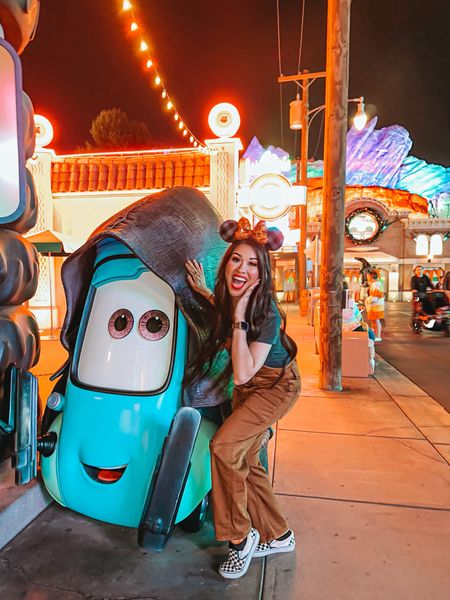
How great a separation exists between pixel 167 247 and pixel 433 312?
1142cm

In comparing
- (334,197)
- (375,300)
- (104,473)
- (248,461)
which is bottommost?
(104,473)

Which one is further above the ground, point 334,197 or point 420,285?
point 334,197

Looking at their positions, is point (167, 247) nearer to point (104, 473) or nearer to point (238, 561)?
point (104, 473)

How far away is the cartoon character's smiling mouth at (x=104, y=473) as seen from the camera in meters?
2.68

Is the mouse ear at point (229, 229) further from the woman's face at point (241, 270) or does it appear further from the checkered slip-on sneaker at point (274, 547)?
the checkered slip-on sneaker at point (274, 547)

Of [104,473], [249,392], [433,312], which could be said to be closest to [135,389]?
[104,473]

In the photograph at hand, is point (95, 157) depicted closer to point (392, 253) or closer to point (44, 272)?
point (44, 272)

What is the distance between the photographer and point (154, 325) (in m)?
2.89

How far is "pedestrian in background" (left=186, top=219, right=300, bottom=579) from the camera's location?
2.33 m

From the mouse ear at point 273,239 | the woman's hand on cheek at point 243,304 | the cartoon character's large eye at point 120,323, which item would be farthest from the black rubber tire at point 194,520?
the mouse ear at point 273,239

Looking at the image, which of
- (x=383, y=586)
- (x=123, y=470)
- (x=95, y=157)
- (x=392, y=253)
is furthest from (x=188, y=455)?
(x=392, y=253)

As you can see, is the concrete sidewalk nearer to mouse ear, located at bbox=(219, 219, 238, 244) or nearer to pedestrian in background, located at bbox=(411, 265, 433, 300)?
mouse ear, located at bbox=(219, 219, 238, 244)

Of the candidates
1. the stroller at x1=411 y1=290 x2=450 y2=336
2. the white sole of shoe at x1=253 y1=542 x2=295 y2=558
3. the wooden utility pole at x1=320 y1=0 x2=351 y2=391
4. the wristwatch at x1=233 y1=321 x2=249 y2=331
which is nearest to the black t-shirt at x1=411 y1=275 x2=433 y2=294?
the stroller at x1=411 y1=290 x2=450 y2=336

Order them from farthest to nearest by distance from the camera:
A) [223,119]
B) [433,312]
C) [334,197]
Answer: [433,312], [223,119], [334,197]
